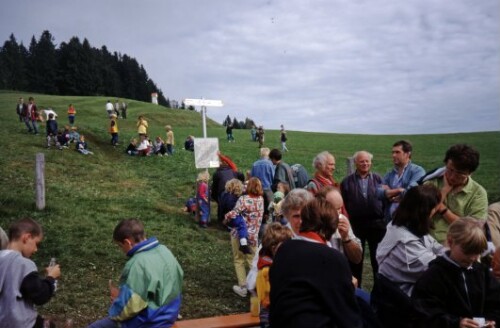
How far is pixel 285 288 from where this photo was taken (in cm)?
272

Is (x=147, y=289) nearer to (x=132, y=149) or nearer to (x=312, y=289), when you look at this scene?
(x=312, y=289)

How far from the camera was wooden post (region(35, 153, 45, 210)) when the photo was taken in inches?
412

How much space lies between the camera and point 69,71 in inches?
3472

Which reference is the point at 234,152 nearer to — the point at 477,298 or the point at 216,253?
the point at 216,253

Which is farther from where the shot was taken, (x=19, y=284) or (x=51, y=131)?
(x=51, y=131)

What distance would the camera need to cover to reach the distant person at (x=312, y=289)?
8.66 ft

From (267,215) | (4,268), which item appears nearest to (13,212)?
(267,215)

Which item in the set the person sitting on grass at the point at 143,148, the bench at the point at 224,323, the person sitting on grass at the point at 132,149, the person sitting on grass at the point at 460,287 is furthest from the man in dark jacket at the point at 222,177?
the person sitting on grass at the point at 132,149

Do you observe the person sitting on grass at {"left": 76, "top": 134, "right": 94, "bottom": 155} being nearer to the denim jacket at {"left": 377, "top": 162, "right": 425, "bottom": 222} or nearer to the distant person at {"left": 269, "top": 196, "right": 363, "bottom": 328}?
the denim jacket at {"left": 377, "top": 162, "right": 425, "bottom": 222}

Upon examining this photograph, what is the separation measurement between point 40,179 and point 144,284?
26.6ft

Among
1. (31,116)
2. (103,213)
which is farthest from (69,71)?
(103,213)

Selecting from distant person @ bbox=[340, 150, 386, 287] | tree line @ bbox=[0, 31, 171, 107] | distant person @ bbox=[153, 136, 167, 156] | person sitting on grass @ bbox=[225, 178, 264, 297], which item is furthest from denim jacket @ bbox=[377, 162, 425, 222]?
tree line @ bbox=[0, 31, 171, 107]

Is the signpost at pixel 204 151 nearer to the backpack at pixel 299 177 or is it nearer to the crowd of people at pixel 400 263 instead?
the backpack at pixel 299 177

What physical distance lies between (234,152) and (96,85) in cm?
6996
